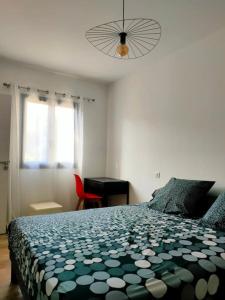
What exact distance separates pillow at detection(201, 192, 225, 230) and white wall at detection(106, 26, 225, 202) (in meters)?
0.50

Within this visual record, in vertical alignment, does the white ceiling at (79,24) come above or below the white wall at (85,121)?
above

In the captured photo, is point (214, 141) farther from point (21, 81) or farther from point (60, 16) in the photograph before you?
point (21, 81)

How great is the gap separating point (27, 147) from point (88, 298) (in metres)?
3.17

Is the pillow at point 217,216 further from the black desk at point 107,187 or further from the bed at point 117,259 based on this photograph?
the black desk at point 107,187

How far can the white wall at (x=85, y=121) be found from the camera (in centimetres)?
383

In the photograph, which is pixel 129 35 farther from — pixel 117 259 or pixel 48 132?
pixel 117 259

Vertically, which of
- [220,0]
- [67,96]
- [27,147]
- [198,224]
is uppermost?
[220,0]

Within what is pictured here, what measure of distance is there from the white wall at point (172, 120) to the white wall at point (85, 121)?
0.95 feet

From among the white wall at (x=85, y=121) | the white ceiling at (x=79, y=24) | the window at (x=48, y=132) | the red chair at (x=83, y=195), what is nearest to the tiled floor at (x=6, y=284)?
the white wall at (x=85, y=121)

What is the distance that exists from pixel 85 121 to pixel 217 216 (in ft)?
9.98

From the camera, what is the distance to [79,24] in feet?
8.53

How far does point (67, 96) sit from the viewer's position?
422cm

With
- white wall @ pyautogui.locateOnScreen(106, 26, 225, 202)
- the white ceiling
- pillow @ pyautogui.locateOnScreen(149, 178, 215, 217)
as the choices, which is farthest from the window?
pillow @ pyautogui.locateOnScreen(149, 178, 215, 217)

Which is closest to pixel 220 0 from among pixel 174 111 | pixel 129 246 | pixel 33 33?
pixel 174 111
